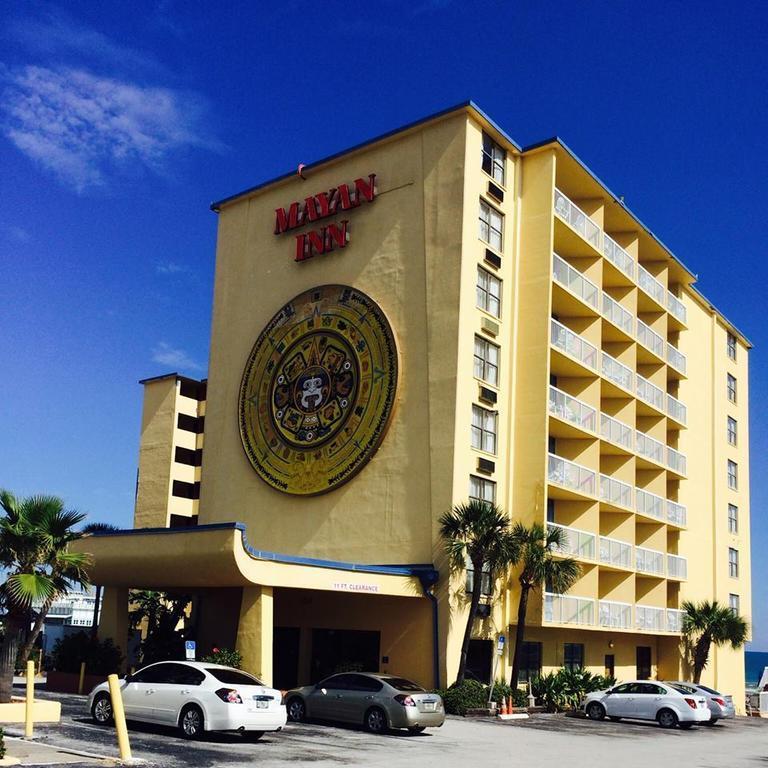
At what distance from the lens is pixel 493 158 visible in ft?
135

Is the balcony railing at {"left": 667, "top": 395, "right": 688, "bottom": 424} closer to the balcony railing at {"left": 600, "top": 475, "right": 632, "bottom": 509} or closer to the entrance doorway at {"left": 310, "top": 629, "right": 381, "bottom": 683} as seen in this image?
the balcony railing at {"left": 600, "top": 475, "right": 632, "bottom": 509}

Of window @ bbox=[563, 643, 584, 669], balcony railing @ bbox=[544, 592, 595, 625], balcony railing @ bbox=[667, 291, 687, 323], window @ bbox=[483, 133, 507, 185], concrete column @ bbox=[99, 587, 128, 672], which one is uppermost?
window @ bbox=[483, 133, 507, 185]

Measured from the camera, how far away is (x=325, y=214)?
43.5 metres

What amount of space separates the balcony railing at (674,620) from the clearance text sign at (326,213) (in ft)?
80.7

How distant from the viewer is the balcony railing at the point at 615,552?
44.1 meters

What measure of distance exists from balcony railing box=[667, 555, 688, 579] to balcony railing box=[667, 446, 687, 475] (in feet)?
14.9

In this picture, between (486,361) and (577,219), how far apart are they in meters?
9.31

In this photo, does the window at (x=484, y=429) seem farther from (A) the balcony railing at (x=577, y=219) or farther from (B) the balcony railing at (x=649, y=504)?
(B) the balcony railing at (x=649, y=504)

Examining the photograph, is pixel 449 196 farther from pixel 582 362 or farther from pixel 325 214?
pixel 582 362

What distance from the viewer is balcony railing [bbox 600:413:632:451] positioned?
149 feet

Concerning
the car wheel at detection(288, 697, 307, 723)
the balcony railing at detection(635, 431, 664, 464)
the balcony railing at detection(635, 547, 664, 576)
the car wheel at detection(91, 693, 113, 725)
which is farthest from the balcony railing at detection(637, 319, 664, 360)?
the car wheel at detection(91, 693, 113, 725)

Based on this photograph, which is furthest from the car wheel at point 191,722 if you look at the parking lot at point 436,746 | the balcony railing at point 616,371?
the balcony railing at point 616,371

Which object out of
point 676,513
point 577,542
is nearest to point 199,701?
point 577,542

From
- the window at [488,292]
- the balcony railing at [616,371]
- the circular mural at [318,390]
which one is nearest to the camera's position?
the window at [488,292]
